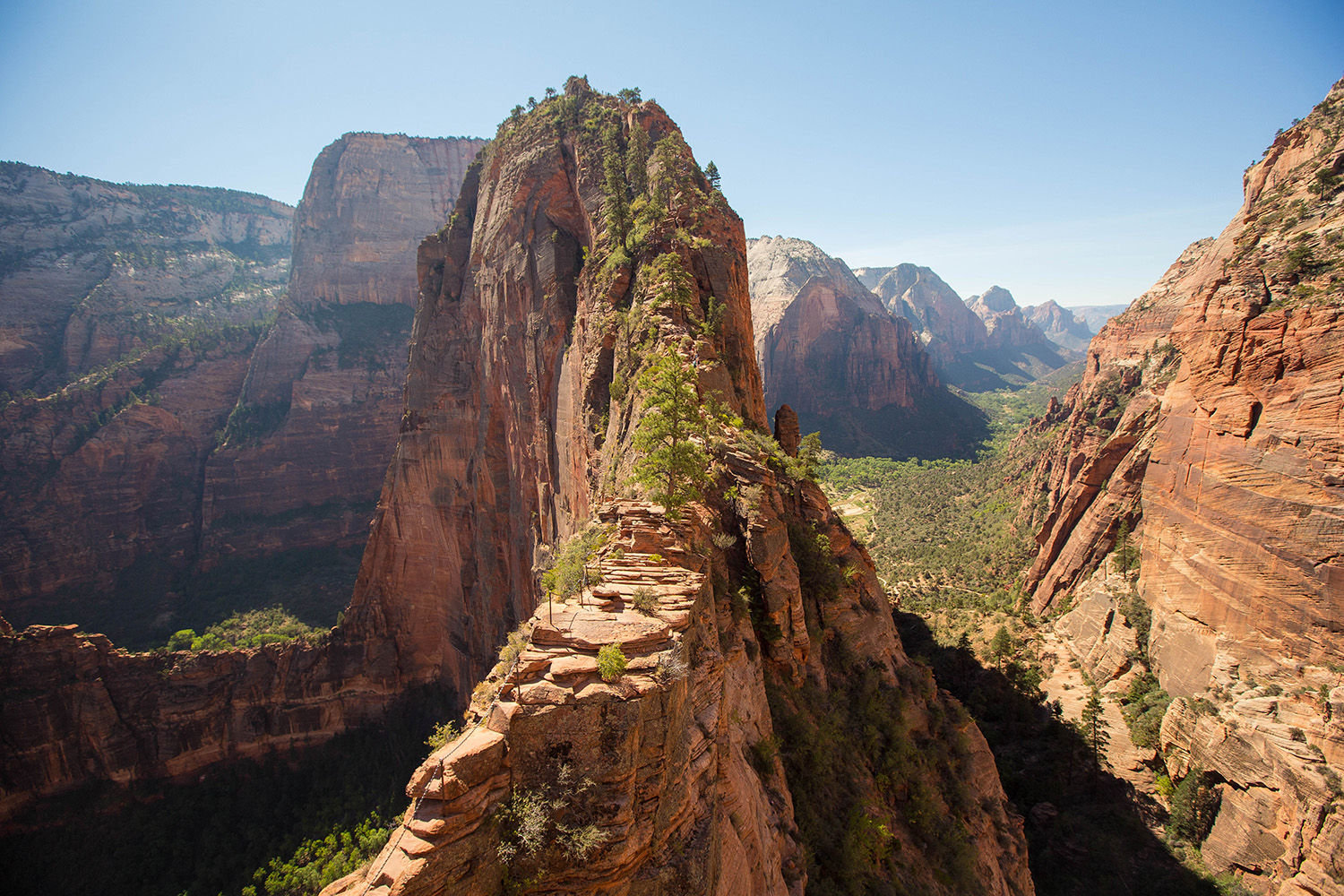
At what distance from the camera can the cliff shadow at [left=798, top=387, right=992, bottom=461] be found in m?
133

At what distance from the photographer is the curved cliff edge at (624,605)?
9.09 m

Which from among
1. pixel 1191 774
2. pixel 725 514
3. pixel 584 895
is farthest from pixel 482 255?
pixel 1191 774

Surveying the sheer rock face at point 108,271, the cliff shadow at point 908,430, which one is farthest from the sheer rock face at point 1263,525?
the sheer rock face at point 108,271

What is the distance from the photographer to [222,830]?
38.7m

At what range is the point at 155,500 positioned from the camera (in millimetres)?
81000

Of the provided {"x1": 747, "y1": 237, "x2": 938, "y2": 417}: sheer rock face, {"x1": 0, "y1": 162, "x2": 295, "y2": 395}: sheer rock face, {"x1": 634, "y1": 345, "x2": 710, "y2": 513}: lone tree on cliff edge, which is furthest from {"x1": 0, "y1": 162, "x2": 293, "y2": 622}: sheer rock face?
{"x1": 747, "y1": 237, "x2": 938, "y2": 417}: sheer rock face

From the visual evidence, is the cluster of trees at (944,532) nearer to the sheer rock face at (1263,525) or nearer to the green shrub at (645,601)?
the sheer rock face at (1263,525)

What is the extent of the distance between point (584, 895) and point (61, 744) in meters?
53.0

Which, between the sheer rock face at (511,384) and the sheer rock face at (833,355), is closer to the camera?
the sheer rock face at (511,384)

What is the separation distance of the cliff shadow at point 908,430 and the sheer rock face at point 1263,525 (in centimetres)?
8683

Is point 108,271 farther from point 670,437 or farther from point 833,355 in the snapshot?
point 833,355

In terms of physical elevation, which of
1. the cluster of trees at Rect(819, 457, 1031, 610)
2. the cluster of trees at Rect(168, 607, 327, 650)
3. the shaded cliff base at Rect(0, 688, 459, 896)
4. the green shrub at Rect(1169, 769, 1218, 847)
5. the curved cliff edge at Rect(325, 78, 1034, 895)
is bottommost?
the shaded cliff base at Rect(0, 688, 459, 896)

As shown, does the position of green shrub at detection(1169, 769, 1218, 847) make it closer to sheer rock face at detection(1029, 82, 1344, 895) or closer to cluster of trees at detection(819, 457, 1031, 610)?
sheer rock face at detection(1029, 82, 1344, 895)

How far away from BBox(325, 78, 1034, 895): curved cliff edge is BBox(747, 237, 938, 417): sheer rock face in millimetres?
121993
